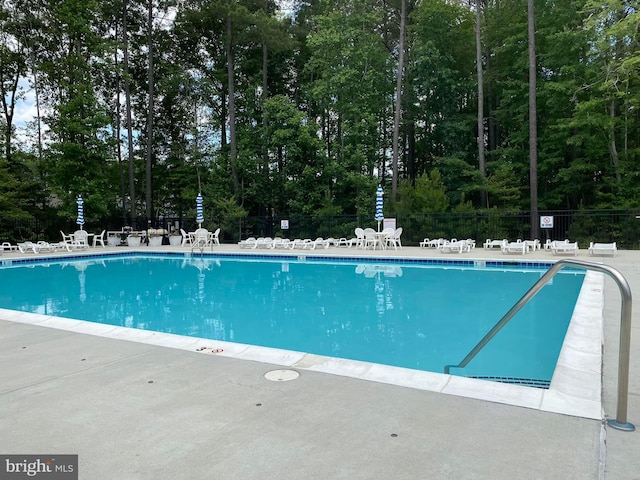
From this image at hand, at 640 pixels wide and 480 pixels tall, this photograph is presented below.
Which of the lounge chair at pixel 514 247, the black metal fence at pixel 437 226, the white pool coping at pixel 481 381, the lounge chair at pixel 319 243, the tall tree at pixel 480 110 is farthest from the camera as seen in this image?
the tall tree at pixel 480 110

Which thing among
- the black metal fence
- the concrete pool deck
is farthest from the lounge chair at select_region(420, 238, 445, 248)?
the concrete pool deck

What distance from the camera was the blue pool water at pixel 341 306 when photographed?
501 centimetres

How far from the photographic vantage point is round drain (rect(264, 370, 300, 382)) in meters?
3.12

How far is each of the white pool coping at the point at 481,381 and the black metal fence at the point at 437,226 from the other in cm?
1194

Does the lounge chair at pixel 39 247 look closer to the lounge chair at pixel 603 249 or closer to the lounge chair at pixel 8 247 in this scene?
the lounge chair at pixel 8 247

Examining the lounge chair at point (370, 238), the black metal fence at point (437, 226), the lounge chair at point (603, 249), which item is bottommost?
the lounge chair at point (603, 249)

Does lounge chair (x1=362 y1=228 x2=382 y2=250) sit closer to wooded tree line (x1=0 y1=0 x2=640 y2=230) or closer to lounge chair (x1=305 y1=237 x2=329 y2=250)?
lounge chair (x1=305 y1=237 x2=329 y2=250)

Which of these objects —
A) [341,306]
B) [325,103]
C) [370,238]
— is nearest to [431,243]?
[370,238]

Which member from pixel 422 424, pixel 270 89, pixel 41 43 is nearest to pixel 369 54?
pixel 270 89

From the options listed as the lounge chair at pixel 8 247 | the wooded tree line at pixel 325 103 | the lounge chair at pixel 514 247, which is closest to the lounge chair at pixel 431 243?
the wooded tree line at pixel 325 103

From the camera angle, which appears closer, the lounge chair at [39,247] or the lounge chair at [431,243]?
the lounge chair at [431,243]

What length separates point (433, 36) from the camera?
22.1m

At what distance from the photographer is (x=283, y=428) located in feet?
7.73

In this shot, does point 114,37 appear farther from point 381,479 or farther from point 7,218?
point 381,479
